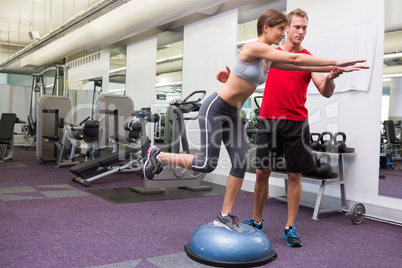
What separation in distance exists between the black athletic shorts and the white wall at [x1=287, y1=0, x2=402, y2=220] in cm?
127

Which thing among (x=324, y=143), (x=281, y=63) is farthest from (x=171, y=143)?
(x=281, y=63)

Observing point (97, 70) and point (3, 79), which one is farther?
point (3, 79)

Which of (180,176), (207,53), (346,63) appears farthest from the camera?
(207,53)

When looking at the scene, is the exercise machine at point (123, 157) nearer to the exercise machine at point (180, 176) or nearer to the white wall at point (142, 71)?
the exercise machine at point (180, 176)

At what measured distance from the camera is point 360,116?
3.69m

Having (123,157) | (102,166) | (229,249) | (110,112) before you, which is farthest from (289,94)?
(110,112)

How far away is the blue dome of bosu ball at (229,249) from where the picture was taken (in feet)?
7.08

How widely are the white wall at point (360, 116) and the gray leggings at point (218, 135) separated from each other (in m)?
1.84

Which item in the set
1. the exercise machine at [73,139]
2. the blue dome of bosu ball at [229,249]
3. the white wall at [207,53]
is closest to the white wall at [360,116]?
the white wall at [207,53]

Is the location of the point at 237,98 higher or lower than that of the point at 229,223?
higher

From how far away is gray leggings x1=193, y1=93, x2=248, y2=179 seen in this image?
2.29 m

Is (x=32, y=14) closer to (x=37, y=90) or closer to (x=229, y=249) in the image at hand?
(x=37, y=90)

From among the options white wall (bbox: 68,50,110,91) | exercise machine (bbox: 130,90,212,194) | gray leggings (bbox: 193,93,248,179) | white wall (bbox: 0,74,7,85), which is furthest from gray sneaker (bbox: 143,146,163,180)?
white wall (bbox: 0,74,7,85)

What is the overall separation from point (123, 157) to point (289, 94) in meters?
3.08
